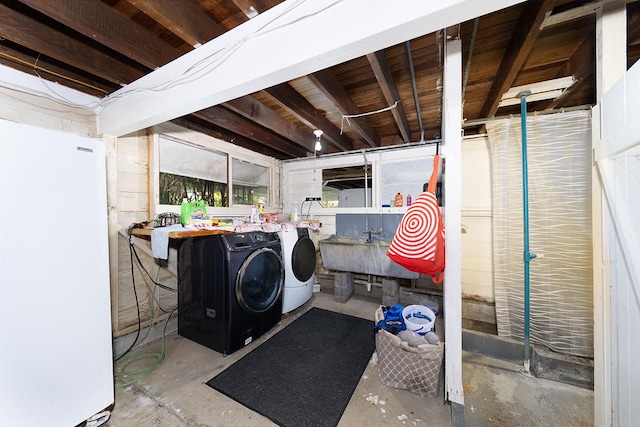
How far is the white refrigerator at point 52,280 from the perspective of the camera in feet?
3.58

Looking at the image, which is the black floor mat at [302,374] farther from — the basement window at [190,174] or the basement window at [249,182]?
the basement window at [249,182]

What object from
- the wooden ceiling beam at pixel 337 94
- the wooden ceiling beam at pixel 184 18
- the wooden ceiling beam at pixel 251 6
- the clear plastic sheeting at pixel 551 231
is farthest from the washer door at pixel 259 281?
the clear plastic sheeting at pixel 551 231

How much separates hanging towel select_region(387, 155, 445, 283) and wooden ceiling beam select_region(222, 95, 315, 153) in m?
1.68

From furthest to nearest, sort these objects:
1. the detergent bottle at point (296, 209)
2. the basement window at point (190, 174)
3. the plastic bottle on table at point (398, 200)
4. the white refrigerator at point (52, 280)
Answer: the detergent bottle at point (296, 209) < the plastic bottle on table at point (398, 200) < the basement window at point (190, 174) < the white refrigerator at point (52, 280)

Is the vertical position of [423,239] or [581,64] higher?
[581,64]

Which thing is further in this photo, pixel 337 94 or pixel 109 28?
pixel 337 94

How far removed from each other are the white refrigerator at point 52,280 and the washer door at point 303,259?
5.48ft

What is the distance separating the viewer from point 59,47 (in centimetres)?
138

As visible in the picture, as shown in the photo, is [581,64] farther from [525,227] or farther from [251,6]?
[251,6]

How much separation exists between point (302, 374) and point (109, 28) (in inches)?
99.0

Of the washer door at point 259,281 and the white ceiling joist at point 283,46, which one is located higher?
the white ceiling joist at point 283,46

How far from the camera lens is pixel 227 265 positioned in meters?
1.91

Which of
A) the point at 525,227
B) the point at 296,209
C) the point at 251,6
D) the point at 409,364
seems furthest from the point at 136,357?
the point at 525,227

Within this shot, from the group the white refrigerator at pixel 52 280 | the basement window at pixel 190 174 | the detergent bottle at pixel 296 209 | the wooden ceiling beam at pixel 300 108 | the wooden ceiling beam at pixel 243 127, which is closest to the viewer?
the white refrigerator at pixel 52 280
